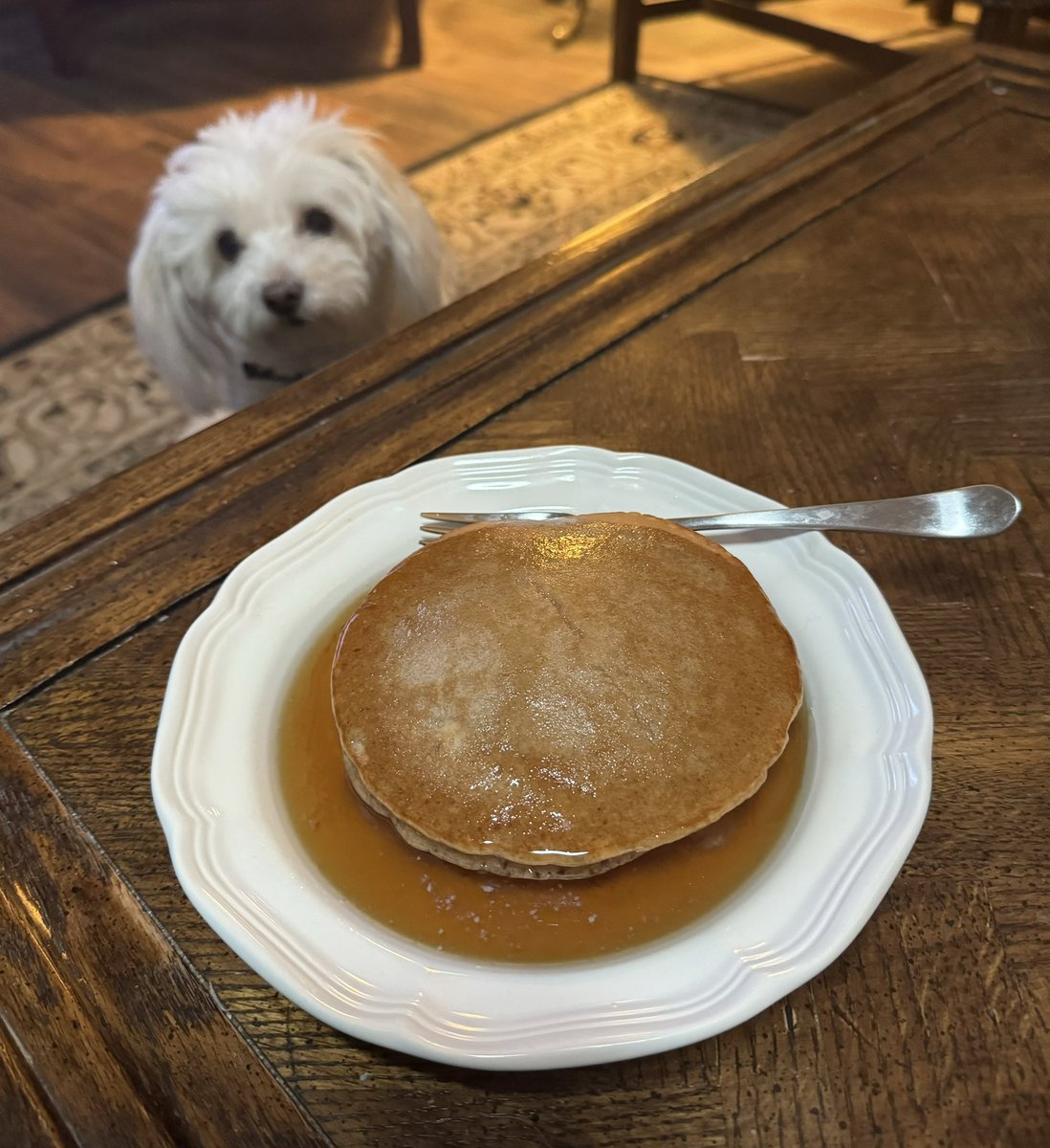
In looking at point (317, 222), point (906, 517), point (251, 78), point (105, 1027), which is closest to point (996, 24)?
point (317, 222)

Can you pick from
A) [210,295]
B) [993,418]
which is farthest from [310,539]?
[210,295]

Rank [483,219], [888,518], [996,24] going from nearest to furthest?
[888,518] → [996,24] → [483,219]

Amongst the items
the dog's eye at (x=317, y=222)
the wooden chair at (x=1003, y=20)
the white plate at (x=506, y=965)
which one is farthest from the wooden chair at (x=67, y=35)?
the white plate at (x=506, y=965)

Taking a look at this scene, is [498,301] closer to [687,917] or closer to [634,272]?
[634,272]

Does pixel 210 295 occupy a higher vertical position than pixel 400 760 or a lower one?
lower

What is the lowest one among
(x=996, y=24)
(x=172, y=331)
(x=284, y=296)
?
(x=172, y=331)

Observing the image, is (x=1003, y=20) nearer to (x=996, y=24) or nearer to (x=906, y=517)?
(x=996, y=24)

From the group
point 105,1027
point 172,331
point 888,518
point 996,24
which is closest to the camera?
point 105,1027

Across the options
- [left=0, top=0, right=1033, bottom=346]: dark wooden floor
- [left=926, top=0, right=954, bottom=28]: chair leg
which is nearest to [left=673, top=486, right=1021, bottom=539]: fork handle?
[left=0, top=0, right=1033, bottom=346]: dark wooden floor
